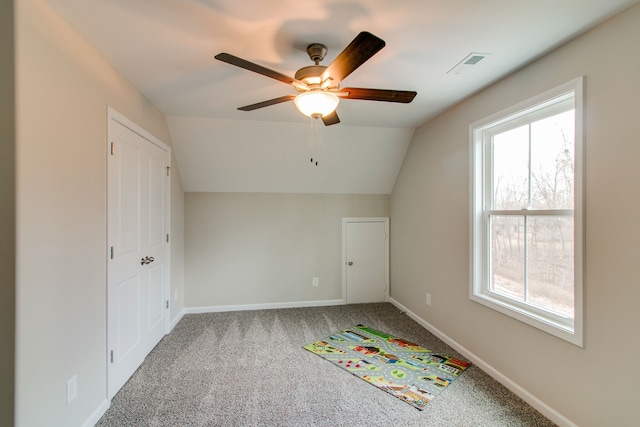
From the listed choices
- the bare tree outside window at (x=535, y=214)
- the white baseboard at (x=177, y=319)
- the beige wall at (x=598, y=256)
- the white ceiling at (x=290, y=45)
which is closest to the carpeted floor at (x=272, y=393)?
the white baseboard at (x=177, y=319)

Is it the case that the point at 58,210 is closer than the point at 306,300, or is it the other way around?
the point at 58,210

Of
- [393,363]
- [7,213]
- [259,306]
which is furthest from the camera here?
[259,306]

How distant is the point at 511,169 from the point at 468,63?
3.00 feet

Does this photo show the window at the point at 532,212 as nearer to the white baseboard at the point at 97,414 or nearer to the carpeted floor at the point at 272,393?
the carpeted floor at the point at 272,393

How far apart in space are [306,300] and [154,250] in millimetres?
2168

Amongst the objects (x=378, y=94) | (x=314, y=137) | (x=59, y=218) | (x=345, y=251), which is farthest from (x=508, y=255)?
(x=59, y=218)

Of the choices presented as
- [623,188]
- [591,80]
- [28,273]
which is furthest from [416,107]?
[28,273]

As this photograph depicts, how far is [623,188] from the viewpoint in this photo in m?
1.52

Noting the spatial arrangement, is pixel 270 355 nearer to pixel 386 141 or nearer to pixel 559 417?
pixel 559 417

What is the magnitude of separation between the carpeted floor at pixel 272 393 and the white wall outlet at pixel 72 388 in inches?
14.0

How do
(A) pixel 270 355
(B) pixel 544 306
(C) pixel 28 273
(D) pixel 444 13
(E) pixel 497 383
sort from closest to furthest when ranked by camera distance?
(C) pixel 28 273, (D) pixel 444 13, (B) pixel 544 306, (E) pixel 497 383, (A) pixel 270 355

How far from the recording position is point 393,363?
2.61 m

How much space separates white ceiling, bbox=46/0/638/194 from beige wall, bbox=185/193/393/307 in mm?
947

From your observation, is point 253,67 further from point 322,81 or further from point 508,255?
point 508,255
